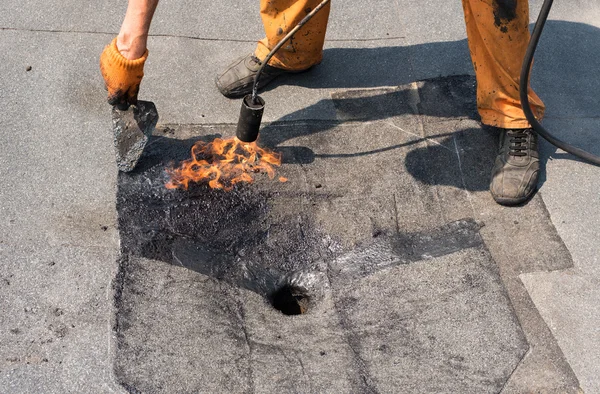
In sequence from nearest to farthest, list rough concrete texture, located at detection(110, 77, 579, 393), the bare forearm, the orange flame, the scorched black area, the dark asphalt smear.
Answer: rough concrete texture, located at detection(110, 77, 579, 393), the bare forearm, the scorched black area, the dark asphalt smear, the orange flame

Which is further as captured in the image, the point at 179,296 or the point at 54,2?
the point at 54,2

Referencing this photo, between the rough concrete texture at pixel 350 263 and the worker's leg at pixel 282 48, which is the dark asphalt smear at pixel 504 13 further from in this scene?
the worker's leg at pixel 282 48

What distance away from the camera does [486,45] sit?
297cm

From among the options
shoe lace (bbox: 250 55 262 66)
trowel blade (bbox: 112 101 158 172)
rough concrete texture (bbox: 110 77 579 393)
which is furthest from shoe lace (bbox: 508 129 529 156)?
trowel blade (bbox: 112 101 158 172)

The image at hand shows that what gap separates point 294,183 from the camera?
3023mm

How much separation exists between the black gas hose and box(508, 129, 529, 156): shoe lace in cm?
7

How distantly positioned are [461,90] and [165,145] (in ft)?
5.06

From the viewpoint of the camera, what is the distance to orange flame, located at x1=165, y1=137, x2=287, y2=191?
9.74 feet

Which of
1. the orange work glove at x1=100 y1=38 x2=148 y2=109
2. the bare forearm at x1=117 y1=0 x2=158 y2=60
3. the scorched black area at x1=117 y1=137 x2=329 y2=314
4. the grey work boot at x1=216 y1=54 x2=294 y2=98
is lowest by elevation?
the scorched black area at x1=117 y1=137 x2=329 y2=314

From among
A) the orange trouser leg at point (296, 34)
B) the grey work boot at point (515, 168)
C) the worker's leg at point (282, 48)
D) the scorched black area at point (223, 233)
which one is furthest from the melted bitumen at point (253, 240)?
the orange trouser leg at point (296, 34)

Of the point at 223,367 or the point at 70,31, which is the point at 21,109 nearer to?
the point at 70,31

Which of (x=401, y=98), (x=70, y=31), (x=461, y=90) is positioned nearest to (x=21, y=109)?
(x=70, y=31)

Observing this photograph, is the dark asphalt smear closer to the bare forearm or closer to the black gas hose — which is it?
the black gas hose

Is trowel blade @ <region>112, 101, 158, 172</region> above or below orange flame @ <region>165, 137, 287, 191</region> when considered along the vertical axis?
above
